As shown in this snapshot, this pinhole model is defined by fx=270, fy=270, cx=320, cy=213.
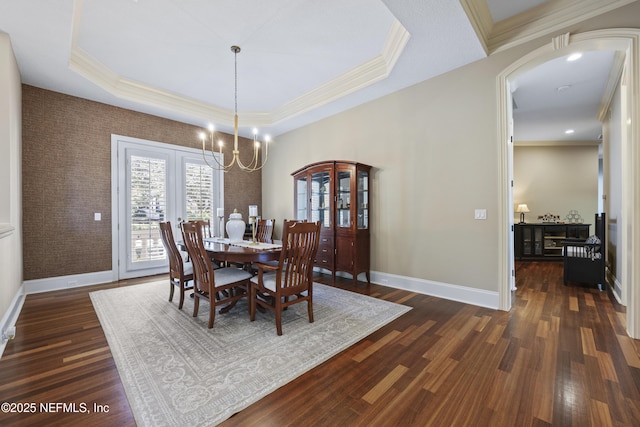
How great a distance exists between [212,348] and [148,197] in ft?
11.5

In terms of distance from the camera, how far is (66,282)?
391 centimetres

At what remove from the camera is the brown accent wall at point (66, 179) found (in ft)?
12.0

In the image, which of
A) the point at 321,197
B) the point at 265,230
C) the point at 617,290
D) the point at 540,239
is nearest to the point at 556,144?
the point at 540,239

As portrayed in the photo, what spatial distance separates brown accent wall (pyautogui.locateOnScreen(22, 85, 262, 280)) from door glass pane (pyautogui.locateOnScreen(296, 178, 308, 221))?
2.80 metres

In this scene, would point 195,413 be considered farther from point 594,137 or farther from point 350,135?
point 594,137

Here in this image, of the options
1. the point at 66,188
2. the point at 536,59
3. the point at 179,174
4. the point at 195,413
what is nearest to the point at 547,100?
the point at 536,59

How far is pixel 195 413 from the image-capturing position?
1473mm

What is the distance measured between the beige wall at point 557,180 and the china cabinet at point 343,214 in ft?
17.7

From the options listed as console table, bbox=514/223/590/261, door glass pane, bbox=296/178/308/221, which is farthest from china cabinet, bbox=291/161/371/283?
console table, bbox=514/223/590/261

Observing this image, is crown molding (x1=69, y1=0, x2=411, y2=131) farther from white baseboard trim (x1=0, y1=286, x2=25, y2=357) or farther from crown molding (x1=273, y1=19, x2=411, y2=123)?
white baseboard trim (x1=0, y1=286, x2=25, y2=357)

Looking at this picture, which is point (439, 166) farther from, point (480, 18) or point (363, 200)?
point (480, 18)

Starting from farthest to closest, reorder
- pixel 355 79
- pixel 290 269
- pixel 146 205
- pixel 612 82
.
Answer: pixel 146 205 → pixel 355 79 → pixel 612 82 → pixel 290 269

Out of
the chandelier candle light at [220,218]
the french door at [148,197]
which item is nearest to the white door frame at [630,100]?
the chandelier candle light at [220,218]

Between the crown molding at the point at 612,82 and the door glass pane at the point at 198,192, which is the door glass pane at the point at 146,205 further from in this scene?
the crown molding at the point at 612,82
